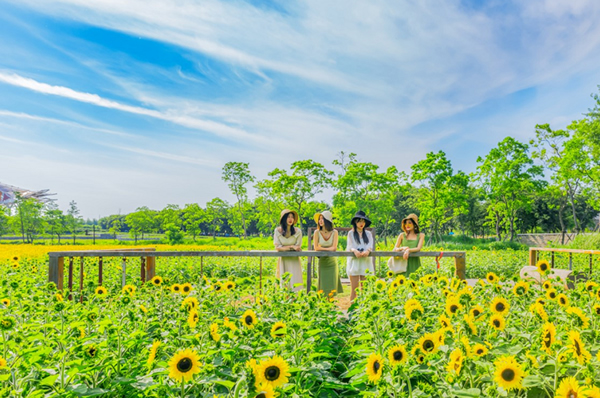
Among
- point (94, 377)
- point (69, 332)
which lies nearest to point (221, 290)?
point (69, 332)

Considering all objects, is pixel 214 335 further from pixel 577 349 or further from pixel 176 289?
pixel 577 349

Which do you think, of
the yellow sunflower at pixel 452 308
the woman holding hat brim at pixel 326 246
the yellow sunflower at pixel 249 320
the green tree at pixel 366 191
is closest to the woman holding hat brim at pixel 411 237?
the woman holding hat brim at pixel 326 246

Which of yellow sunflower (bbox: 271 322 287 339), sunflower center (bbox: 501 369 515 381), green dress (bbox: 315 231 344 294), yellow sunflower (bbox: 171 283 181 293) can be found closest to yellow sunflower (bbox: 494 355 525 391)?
sunflower center (bbox: 501 369 515 381)

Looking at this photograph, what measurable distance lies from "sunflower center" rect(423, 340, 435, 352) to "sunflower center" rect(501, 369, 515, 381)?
32 centimetres

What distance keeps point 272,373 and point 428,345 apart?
71cm

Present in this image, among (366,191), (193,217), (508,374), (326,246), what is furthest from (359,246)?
(193,217)

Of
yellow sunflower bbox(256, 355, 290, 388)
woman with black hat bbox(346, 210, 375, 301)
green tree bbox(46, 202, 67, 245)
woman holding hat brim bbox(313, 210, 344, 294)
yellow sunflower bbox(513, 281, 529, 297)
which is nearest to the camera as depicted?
yellow sunflower bbox(256, 355, 290, 388)

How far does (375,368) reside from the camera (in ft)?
5.20

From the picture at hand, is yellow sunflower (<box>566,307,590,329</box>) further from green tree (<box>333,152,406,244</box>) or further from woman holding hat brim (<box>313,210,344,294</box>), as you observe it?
green tree (<box>333,152,406,244</box>)

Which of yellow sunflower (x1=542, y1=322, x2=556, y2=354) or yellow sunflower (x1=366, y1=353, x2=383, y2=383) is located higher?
yellow sunflower (x1=542, y1=322, x2=556, y2=354)

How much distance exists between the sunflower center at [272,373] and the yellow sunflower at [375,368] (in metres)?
0.44

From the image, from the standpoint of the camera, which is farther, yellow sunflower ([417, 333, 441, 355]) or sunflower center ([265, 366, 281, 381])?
yellow sunflower ([417, 333, 441, 355])

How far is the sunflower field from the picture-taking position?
146 centimetres

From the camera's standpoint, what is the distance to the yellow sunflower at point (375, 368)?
1.56 m
